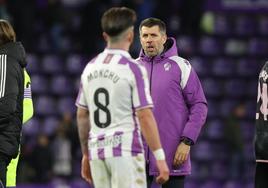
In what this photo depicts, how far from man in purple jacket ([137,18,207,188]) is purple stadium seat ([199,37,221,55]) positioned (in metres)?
11.5

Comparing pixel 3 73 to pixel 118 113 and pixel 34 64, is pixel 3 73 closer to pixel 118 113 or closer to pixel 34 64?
pixel 118 113

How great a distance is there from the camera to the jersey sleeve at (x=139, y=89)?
239 inches

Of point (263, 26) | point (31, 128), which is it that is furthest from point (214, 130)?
point (31, 128)

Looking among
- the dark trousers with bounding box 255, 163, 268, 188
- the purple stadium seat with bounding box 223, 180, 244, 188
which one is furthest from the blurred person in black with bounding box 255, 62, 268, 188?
the purple stadium seat with bounding box 223, 180, 244, 188

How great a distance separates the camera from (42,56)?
1795 cm

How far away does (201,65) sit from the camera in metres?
18.8

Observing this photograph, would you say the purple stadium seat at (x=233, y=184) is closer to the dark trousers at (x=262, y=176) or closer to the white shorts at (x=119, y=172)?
the dark trousers at (x=262, y=176)

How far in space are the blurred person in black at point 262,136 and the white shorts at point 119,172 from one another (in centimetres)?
146

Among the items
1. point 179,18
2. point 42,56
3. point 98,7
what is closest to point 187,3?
point 179,18

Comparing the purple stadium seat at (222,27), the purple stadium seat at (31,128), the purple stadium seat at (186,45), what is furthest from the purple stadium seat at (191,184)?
the purple stadium seat at (222,27)

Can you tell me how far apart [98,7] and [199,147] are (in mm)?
3413

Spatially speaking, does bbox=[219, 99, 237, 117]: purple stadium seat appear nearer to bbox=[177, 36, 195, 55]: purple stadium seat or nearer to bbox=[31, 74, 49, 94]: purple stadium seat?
bbox=[177, 36, 195, 55]: purple stadium seat

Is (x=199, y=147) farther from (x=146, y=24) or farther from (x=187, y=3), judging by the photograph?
(x=146, y=24)

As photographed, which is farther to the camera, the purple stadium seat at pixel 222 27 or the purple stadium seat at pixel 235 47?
the purple stadium seat at pixel 222 27
